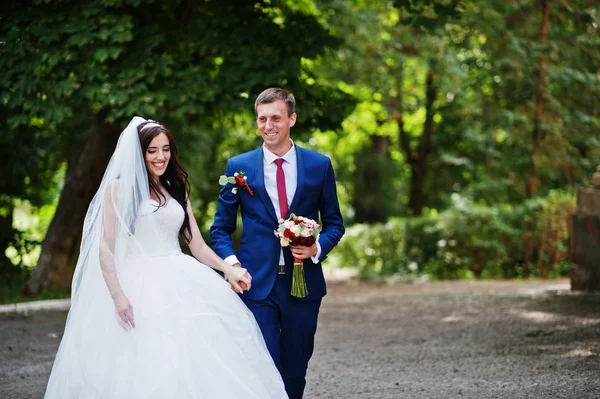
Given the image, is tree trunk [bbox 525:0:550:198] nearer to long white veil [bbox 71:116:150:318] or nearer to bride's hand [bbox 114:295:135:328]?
long white veil [bbox 71:116:150:318]

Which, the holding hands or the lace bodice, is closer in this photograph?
the holding hands

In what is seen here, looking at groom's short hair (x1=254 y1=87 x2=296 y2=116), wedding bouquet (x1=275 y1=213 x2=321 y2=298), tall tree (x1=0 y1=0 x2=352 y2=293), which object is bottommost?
wedding bouquet (x1=275 y1=213 x2=321 y2=298)

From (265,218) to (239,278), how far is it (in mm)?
394

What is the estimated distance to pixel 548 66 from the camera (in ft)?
52.5

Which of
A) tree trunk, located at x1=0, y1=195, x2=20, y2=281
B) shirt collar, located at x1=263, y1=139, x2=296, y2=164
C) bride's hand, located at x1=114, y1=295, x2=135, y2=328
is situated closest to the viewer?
bride's hand, located at x1=114, y1=295, x2=135, y2=328

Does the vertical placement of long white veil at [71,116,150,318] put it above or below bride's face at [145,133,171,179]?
below

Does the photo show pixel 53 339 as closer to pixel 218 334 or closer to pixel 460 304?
pixel 218 334

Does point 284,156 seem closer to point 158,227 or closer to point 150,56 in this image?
point 158,227

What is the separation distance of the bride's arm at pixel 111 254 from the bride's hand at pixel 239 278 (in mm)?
602

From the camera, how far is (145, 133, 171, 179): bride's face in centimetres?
467

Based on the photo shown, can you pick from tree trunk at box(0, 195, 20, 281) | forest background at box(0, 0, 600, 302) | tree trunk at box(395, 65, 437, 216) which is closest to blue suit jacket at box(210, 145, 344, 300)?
forest background at box(0, 0, 600, 302)

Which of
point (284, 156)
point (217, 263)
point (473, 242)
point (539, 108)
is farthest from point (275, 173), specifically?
point (539, 108)

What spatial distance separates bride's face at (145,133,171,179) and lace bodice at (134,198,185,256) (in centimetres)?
19

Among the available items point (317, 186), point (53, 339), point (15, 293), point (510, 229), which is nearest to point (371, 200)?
point (510, 229)
